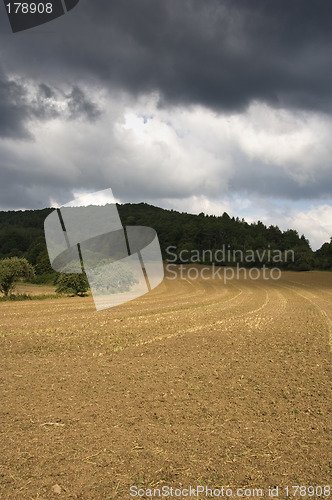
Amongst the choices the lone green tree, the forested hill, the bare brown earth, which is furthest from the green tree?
the forested hill

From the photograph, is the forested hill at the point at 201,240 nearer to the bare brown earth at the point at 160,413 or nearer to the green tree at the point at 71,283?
the green tree at the point at 71,283

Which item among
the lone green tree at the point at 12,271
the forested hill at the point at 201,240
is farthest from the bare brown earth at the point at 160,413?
the forested hill at the point at 201,240

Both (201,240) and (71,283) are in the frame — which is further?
(201,240)

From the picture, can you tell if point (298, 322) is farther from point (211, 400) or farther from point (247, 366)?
point (211, 400)

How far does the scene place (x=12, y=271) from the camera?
29.2 meters

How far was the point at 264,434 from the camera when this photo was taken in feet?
18.3

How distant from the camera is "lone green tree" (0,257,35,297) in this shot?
2922 cm

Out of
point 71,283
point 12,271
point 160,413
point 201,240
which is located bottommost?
point 160,413

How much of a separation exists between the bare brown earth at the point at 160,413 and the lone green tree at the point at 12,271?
1793 centimetres

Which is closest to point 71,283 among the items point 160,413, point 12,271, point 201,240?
point 12,271

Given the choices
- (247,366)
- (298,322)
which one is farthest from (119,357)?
(298,322)

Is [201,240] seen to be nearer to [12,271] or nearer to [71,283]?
[71,283]

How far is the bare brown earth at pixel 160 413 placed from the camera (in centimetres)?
450

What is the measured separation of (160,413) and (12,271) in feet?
86.9
